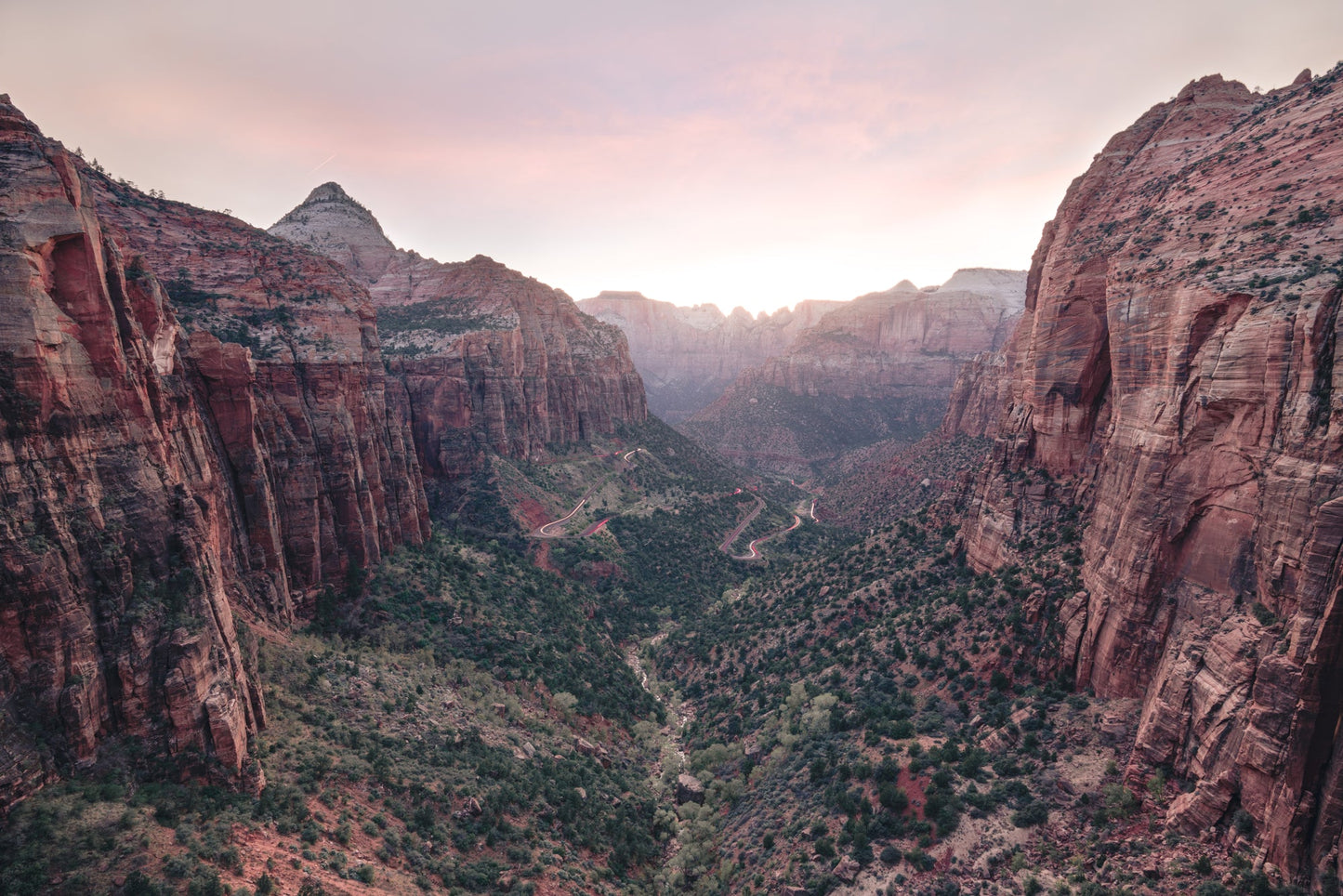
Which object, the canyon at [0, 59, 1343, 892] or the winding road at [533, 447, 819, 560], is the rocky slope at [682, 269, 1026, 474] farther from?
the canyon at [0, 59, 1343, 892]

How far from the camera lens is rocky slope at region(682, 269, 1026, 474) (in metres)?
134

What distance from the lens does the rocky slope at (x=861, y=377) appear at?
440 ft

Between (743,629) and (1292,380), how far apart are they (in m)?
36.5

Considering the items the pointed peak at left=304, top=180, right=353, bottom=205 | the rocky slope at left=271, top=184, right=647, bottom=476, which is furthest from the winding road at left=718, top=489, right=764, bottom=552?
the pointed peak at left=304, top=180, right=353, bottom=205

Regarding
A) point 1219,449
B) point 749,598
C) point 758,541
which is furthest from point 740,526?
point 1219,449

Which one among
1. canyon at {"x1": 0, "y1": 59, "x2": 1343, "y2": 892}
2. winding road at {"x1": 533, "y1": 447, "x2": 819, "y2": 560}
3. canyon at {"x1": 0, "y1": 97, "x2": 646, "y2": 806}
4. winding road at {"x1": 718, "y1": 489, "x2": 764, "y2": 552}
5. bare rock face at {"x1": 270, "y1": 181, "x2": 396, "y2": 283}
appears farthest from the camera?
bare rock face at {"x1": 270, "y1": 181, "x2": 396, "y2": 283}

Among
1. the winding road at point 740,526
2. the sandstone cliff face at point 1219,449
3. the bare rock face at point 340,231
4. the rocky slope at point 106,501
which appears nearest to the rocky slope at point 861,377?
the winding road at point 740,526

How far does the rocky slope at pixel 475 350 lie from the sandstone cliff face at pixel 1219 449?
5572cm

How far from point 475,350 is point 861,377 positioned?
119 meters

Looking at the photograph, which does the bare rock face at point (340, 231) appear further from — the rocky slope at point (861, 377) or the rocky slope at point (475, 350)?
the rocky slope at point (861, 377)

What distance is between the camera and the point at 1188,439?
18641 millimetres

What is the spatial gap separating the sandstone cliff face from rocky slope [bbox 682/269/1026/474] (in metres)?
97.8

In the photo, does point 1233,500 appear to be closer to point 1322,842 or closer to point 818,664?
point 1322,842

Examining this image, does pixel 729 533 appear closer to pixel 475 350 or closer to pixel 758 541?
pixel 758 541
